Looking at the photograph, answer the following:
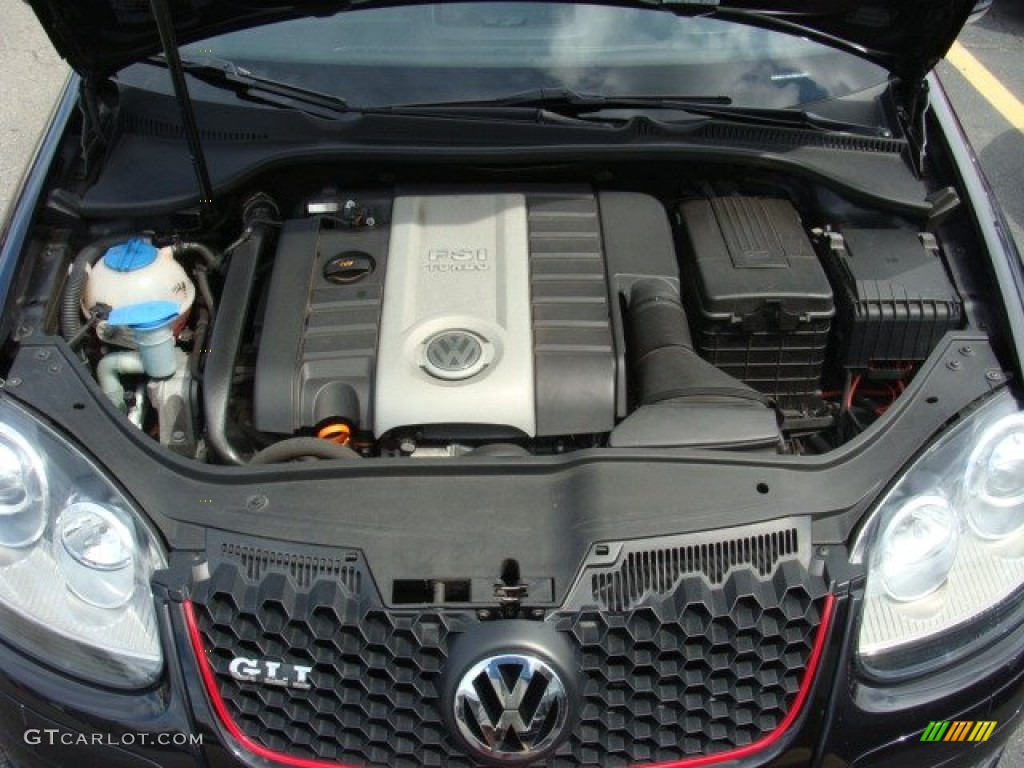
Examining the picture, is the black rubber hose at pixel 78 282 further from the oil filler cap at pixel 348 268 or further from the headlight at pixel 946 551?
the headlight at pixel 946 551

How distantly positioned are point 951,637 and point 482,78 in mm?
1501

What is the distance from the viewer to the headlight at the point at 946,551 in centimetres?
173

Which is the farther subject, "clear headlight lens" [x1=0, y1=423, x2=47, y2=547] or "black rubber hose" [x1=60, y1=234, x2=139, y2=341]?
"black rubber hose" [x1=60, y1=234, x2=139, y2=341]

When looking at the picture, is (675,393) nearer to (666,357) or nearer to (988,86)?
(666,357)

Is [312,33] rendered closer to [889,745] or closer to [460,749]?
[460,749]

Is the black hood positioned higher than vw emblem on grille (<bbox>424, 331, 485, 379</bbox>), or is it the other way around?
the black hood

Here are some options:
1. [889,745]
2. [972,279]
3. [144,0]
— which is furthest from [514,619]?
[144,0]

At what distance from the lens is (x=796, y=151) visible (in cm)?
240

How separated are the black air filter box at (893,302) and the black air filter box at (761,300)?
0.20 feet

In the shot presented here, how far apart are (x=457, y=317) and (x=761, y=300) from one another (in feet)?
1.96

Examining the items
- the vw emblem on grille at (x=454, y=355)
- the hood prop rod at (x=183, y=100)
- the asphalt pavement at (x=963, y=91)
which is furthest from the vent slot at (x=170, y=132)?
the asphalt pavement at (x=963, y=91)

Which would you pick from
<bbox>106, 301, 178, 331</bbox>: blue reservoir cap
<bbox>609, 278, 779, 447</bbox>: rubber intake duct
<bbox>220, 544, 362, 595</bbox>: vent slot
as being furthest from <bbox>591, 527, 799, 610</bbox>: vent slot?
<bbox>106, 301, 178, 331</bbox>: blue reservoir cap

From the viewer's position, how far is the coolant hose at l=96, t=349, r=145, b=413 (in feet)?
7.05

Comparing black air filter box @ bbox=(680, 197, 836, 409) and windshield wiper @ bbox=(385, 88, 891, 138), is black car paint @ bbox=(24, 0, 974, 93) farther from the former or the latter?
black air filter box @ bbox=(680, 197, 836, 409)
